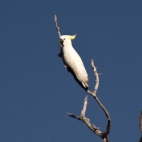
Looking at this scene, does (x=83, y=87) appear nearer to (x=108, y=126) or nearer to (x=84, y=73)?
(x=84, y=73)

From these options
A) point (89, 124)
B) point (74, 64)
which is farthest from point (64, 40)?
point (89, 124)

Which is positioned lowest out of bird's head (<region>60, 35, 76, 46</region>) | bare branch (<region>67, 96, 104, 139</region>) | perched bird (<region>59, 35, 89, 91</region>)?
bare branch (<region>67, 96, 104, 139</region>)

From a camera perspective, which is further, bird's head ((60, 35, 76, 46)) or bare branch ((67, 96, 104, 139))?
bird's head ((60, 35, 76, 46))

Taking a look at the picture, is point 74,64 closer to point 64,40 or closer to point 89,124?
point 64,40

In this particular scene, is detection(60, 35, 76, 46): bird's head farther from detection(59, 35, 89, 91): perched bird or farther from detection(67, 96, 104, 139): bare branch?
detection(67, 96, 104, 139): bare branch

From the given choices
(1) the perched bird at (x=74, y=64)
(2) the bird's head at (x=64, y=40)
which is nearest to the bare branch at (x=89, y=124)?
(1) the perched bird at (x=74, y=64)

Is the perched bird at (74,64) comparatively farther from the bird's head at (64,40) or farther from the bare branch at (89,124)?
the bare branch at (89,124)

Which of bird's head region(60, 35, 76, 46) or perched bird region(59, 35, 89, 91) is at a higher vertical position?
bird's head region(60, 35, 76, 46)

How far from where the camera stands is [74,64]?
5.94 metres

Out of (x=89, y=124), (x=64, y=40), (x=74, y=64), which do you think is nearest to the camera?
(x=89, y=124)

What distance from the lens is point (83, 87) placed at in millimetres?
5980

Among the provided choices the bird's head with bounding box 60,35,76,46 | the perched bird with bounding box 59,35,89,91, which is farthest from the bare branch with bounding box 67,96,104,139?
the bird's head with bounding box 60,35,76,46

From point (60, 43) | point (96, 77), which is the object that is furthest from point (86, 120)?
point (60, 43)

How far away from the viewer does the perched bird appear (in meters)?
5.94
